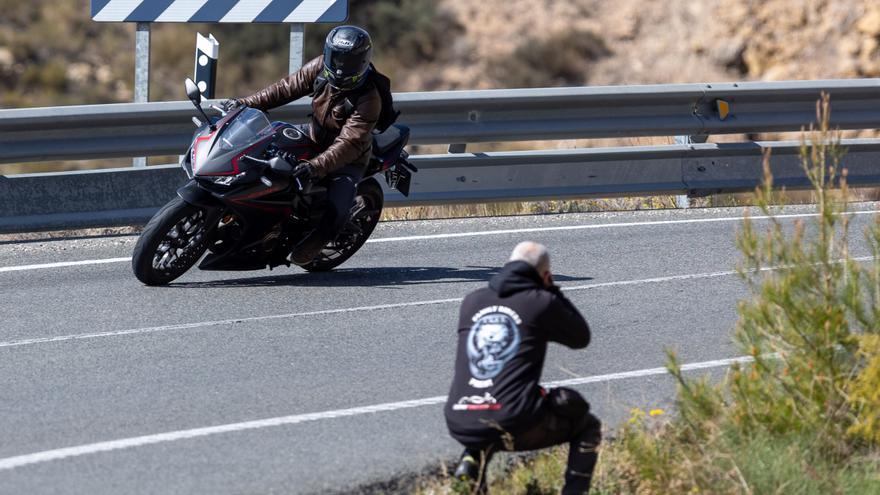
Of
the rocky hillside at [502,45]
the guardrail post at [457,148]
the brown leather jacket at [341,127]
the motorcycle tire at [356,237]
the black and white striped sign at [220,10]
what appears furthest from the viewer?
the rocky hillside at [502,45]

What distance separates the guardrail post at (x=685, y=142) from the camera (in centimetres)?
1262

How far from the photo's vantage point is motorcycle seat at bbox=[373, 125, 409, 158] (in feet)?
31.6

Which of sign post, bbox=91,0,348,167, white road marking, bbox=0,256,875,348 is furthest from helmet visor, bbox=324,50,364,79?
sign post, bbox=91,0,348,167

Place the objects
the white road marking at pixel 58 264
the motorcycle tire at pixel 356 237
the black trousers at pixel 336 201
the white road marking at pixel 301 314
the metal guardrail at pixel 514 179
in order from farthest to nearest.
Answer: the metal guardrail at pixel 514 179, the motorcycle tire at pixel 356 237, the white road marking at pixel 58 264, the black trousers at pixel 336 201, the white road marking at pixel 301 314

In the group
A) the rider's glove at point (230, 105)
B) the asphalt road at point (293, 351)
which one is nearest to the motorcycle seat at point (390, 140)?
the asphalt road at point (293, 351)

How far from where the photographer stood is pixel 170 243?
8797 mm

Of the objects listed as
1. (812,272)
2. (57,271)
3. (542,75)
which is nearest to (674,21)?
(542,75)

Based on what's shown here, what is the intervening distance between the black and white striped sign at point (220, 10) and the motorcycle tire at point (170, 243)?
3.69 m

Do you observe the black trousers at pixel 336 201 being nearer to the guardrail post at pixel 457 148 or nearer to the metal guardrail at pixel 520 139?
the metal guardrail at pixel 520 139

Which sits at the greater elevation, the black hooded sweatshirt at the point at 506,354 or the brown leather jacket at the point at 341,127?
the brown leather jacket at the point at 341,127

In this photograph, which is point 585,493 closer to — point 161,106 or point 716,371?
point 716,371

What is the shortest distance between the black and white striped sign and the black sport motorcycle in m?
2.94

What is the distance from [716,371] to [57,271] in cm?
468

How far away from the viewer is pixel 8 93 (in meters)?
27.9
